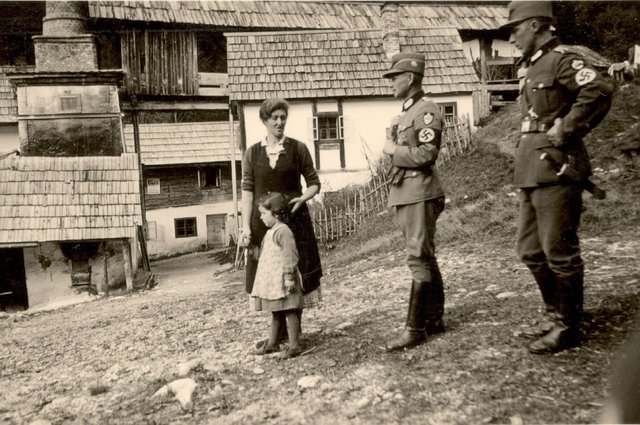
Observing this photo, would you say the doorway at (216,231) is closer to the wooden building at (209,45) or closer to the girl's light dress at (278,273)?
the wooden building at (209,45)

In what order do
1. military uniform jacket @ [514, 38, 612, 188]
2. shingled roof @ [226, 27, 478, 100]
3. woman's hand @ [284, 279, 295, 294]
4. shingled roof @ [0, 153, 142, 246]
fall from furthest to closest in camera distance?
shingled roof @ [226, 27, 478, 100] < shingled roof @ [0, 153, 142, 246] < woman's hand @ [284, 279, 295, 294] < military uniform jacket @ [514, 38, 612, 188]

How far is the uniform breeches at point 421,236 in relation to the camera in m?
3.85

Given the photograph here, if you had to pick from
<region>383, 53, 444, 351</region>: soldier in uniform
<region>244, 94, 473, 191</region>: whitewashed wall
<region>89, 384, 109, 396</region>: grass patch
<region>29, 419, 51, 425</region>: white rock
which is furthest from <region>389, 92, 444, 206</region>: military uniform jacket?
<region>244, 94, 473, 191</region>: whitewashed wall

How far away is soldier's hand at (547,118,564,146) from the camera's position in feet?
10.8

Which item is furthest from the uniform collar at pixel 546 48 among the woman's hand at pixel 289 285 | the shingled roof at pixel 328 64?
the shingled roof at pixel 328 64

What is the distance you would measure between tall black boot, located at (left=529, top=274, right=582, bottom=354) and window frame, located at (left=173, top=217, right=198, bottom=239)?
77.1 feet

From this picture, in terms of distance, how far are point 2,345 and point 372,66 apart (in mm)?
13798

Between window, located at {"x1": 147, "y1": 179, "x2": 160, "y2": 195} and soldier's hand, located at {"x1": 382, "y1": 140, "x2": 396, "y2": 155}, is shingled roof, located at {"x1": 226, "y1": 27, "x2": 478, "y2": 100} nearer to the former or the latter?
window, located at {"x1": 147, "y1": 179, "x2": 160, "y2": 195}

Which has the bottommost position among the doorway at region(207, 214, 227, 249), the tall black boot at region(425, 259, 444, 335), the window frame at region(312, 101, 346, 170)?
the doorway at region(207, 214, 227, 249)

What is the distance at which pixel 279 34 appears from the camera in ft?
59.4

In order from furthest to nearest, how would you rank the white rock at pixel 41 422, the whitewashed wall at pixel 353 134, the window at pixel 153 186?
the window at pixel 153 186 → the whitewashed wall at pixel 353 134 → the white rock at pixel 41 422

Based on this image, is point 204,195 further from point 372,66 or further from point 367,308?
point 367,308

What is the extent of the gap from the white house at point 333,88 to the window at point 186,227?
10044mm

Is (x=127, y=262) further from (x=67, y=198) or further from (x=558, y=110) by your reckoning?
(x=558, y=110)
